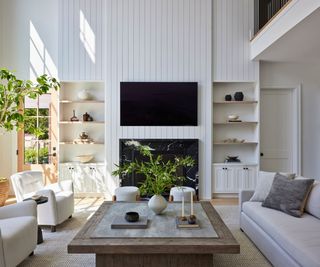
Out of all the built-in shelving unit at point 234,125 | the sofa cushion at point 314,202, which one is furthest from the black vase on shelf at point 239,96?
the sofa cushion at point 314,202

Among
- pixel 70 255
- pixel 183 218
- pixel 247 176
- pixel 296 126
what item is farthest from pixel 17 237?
pixel 296 126

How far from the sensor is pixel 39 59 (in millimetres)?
6012

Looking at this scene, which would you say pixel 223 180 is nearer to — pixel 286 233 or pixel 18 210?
pixel 286 233

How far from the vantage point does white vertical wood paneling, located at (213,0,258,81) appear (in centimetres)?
575

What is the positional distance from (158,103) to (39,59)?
2.72 m

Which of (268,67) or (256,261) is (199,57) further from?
(256,261)

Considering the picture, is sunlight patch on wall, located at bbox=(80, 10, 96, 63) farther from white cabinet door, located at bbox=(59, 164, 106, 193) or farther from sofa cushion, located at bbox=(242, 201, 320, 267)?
sofa cushion, located at bbox=(242, 201, 320, 267)

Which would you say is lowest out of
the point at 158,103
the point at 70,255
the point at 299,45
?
the point at 70,255

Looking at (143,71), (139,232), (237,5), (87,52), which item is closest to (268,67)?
(237,5)

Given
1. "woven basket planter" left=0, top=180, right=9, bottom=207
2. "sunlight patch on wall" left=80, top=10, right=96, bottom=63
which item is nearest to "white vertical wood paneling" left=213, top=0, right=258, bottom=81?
"sunlight patch on wall" left=80, top=10, right=96, bottom=63

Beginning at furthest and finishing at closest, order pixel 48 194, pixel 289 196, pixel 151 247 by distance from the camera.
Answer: pixel 48 194, pixel 289 196, pixel 151 247

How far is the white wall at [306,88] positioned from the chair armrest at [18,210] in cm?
501

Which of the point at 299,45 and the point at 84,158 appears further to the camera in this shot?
the point at 84,158

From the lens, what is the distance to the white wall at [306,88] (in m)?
6.07
